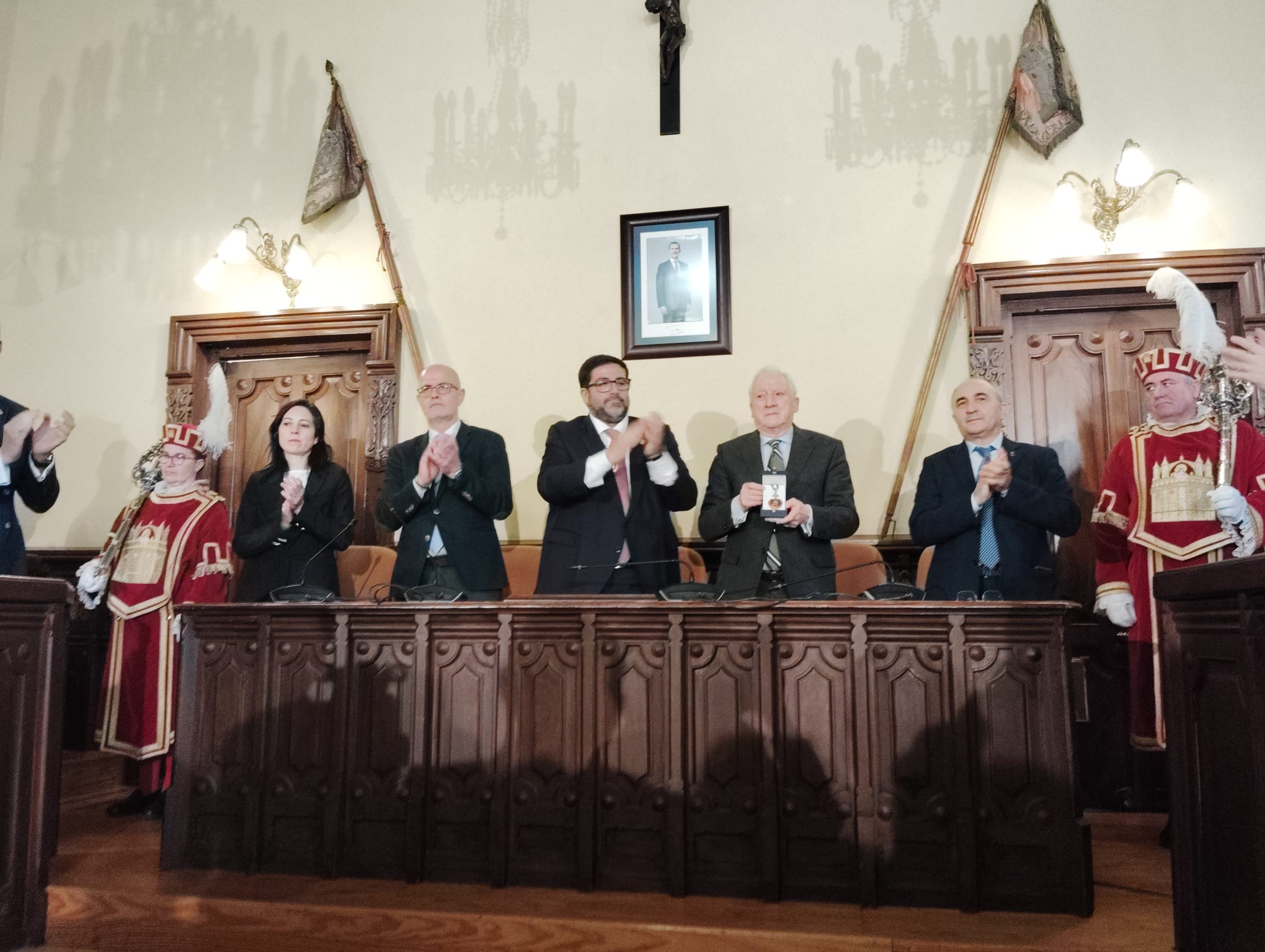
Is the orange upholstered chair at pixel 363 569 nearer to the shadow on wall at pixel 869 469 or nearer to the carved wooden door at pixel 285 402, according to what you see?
the carved wooden door at pixel 285 402

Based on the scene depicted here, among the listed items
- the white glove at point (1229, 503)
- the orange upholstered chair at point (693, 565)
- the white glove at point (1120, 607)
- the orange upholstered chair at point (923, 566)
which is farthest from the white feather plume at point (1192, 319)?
the orange upholstered chair at point (693, 565)

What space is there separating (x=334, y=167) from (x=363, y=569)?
211 cm

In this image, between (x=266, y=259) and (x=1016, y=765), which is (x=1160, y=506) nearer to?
(x=1016, y=765)

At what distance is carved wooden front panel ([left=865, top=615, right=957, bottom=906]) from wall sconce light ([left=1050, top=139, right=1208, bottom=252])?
9.12 ft

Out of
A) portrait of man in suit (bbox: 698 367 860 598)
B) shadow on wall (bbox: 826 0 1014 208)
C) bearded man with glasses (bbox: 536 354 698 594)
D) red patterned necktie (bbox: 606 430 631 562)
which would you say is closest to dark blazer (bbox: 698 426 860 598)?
portrait of man in suit (bbox: 698 367 860 598)

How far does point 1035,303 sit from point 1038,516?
179cm

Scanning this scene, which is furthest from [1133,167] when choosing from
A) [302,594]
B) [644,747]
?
[302,594]

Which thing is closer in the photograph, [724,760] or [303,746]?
[724,760]

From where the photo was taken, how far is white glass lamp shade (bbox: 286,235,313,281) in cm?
529

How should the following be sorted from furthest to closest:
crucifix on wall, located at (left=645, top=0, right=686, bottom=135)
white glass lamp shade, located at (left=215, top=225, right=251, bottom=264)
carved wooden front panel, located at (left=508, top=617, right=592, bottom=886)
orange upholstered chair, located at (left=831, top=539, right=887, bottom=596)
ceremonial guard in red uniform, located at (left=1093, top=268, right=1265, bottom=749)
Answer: white glass lamp shade, located at (left=215, top=225, right=251, bottom=264) → crucifix on wall, located at (left=645, top=0, right=686, bottom=135) → orange upholstered chair, located at (left=831, top=539, right=887, bottom=596) → ceremonial guard in red uniform, located at (left=1093, top=268, right=1265, bottom=749) → carved wooden front panel, located at (left=508, top=617, right=592, bottom=886)

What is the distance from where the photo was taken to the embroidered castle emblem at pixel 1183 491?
3.51m

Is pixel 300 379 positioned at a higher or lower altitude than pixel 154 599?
higher

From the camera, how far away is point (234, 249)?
17.1ft

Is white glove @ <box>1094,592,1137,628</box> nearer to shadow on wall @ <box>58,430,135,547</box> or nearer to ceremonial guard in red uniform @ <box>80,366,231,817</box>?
ceremonial guard in red uniform @ <box>80,366,231,817</box>
